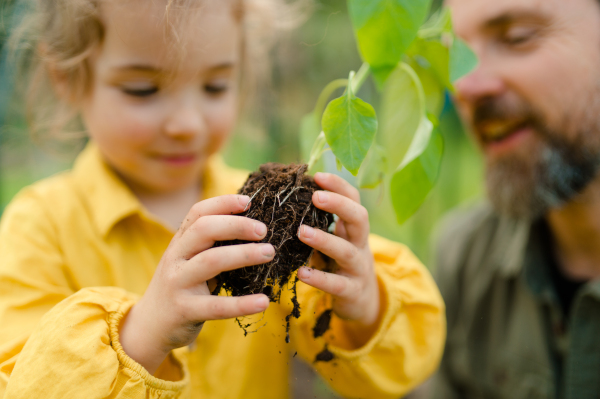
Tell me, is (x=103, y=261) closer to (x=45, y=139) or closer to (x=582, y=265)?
(x=45, y=139)

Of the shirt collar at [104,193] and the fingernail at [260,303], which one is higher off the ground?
the shirt collar at [104,193]

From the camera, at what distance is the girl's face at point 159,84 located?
2.68ft

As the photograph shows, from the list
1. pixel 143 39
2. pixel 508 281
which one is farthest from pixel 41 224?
pixel 508 281

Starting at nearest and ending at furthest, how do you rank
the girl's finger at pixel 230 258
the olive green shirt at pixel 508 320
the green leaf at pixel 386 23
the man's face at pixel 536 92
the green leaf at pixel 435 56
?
the girl's finger at pixel 230 258
the green leaf at pixel 386 23
the green leaf at pixel 435 56
the man's face at pixel 536 92
the olive green shirt at pixel 508 320

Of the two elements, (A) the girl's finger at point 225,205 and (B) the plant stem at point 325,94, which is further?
(B) the plant stem at point 325,94

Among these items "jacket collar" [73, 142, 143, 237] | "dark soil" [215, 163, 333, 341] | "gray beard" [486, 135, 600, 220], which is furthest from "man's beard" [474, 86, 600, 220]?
"jacket collar" [73, 142, 143, 237]

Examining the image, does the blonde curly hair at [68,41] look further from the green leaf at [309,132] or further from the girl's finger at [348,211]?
the girl's finger at [348,211]

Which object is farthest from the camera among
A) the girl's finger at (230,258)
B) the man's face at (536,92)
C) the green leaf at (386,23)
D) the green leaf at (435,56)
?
the man's face at (536,92)

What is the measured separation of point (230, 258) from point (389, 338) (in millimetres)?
465

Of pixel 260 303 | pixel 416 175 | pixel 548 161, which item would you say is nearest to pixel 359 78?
pixel 416 175

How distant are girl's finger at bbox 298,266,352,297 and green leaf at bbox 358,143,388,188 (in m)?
0.20

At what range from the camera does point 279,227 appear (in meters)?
0.63

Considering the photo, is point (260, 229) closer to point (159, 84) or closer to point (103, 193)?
point (159, 84)

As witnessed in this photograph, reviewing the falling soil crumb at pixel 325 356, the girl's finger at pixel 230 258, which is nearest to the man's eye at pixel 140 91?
the girl's finger at pixel 230 258
